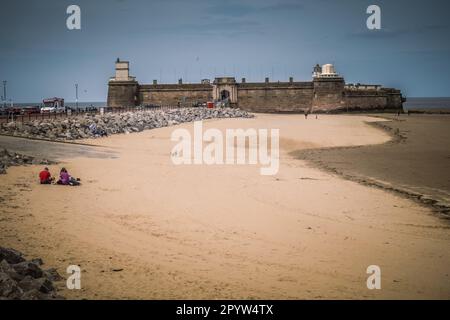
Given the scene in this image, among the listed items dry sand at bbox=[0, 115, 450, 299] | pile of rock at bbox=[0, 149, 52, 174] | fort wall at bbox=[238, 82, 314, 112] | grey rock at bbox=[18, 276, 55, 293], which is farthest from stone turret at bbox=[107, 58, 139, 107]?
grey rock at bbox=[18, 276, 55, 293]

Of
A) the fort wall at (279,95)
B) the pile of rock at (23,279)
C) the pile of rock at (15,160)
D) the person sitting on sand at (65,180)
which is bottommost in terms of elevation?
the pile of rock at (23,279)

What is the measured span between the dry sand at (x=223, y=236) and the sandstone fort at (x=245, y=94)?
52.5m

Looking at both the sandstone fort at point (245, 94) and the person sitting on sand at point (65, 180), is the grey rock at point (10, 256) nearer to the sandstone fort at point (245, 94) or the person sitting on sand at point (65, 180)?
the person sitting on sand at point (65, 180)

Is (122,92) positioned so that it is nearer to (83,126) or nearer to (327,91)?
(327,91)

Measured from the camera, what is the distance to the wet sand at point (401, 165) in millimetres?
12858

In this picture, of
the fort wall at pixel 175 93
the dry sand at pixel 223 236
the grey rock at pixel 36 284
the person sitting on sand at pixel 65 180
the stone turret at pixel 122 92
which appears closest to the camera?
the grey rock at pixel 36 284

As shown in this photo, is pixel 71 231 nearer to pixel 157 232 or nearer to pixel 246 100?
pixel 157 232

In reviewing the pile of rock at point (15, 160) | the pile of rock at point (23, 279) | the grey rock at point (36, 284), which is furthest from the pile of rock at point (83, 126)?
the grey rock at point (36, 284)

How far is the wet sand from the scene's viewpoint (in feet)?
42.2

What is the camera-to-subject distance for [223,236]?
7754 millimetres

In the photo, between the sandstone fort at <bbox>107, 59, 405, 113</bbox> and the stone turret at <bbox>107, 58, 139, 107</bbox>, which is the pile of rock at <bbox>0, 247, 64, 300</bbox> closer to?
the sandstone fort at <bbox>107, 59, 405, 113</bbox>

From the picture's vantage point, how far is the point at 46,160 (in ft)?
46.3
